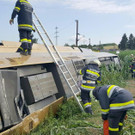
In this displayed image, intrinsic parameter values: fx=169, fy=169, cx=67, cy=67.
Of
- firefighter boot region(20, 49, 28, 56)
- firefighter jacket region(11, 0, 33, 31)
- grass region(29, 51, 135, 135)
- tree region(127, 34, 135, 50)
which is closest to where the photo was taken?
grass region(29, 51, 135, 135)

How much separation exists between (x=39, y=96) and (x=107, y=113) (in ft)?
5.56

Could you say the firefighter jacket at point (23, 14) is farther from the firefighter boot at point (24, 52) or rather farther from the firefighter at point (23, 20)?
the firefighter boot at point (24, 52)

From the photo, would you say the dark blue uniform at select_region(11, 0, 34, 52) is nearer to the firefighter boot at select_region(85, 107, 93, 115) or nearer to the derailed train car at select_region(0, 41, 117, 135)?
the derailed train car at select_region(0, 41, 117, 135)

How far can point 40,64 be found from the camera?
480 centimetres

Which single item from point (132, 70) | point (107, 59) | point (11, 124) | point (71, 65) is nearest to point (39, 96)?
point (11, 124)

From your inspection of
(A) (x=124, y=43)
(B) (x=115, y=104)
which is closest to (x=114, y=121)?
(B) (x=115, y=104)

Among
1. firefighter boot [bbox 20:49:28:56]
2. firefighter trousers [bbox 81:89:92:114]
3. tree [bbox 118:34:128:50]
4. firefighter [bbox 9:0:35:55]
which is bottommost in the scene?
firefighter trousers [bbox 81:89:92:114]

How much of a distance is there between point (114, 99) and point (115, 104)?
0.09 metres

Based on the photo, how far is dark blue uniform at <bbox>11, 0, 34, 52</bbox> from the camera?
4.83 m

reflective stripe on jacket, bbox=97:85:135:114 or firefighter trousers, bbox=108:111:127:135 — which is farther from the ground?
reflective stripe on jacket, bbox=97:85:135:114

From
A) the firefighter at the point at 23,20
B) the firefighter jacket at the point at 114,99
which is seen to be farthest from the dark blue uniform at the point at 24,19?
the firefighter jacket at the point at 114,99

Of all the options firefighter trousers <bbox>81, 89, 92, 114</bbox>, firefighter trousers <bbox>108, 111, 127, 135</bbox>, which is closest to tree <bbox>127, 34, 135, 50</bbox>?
firefighter trousers <bbox>81, 89, 92, 114</bbox>

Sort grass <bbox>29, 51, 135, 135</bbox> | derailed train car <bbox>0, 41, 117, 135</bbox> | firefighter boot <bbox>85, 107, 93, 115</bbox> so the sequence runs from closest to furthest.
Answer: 1. derailed train car <bbox>0, 41, 117, 135</bbox>
2. grass <bbox>29, 51, 135, 135</bbox>
3. firefighter boot <bbox>85, 107, 93, 115</bbox>

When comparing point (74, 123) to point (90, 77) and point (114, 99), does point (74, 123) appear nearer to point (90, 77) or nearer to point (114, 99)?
point (114, 99)
